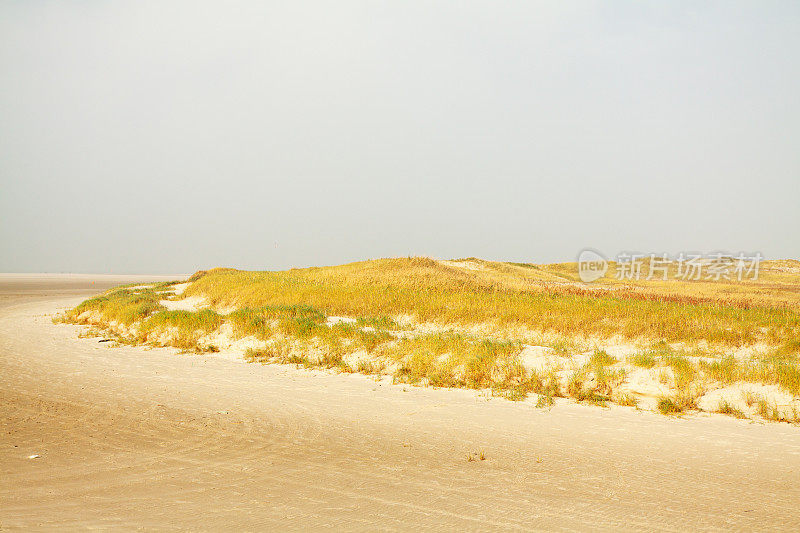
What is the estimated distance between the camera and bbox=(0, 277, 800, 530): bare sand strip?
4922 millimetres

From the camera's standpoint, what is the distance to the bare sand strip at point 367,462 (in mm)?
4922

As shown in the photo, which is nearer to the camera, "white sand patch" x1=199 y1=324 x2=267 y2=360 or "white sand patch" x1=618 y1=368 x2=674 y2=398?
"white sand patch" x1=618 y1=368 x2=674 y2=398

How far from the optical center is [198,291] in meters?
29.8

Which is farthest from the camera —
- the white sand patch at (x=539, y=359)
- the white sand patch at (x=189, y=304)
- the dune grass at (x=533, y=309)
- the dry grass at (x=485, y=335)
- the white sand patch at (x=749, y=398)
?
the white sand patch at (x=189, y=304)

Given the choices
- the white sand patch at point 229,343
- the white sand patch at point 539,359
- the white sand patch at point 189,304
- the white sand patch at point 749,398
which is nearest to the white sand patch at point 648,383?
the white sand patch at point 749,398

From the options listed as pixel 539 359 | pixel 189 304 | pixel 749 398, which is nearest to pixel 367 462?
pixel 539 359

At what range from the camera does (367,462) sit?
21.5 feet

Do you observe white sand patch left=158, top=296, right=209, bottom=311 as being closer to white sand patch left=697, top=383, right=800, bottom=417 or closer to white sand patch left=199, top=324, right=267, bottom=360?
white sand patch left=199, top=324, right=267, bottom=360

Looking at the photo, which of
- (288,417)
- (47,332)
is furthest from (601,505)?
(47,332)

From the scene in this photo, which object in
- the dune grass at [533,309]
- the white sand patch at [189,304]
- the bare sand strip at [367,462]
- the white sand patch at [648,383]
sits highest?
the dune grass at [533,309]

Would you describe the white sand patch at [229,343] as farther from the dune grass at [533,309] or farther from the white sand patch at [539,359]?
the white sand patch at [539,359]

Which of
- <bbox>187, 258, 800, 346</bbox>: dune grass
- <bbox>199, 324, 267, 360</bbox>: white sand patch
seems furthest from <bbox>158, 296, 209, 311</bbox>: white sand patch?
<bbox>199, 324, 267, 360</bbox>: white sand patch

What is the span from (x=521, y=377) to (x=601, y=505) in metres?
5.95

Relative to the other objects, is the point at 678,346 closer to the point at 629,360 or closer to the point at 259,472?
the point at 629,360
